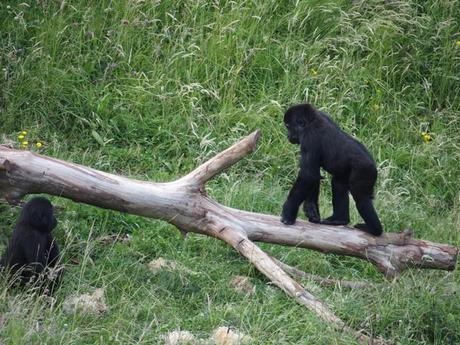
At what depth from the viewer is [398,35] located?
11.3m

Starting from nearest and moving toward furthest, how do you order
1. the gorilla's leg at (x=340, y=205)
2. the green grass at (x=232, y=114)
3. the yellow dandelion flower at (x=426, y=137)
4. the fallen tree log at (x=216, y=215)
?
the fallen tree log at (x=216, y=215) < the green grass at (x=232, y=114) < the gorilla's leg at (x=340, y=205) < the yellow dandelion flower at (x=426, y=137)

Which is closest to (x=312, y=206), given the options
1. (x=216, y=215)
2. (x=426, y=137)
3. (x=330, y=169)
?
(x=330, y=169)

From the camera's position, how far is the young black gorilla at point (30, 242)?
21.9 ft

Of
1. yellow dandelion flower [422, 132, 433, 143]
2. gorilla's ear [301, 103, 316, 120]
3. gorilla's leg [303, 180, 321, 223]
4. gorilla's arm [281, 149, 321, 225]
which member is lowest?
yellow dandelion flower [422, 132, 433, 143]

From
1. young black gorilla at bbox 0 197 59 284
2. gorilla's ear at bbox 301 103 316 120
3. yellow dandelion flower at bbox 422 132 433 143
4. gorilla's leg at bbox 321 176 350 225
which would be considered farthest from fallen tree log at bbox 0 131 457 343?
yellow dandelion flower at bbox 422 132 433 143

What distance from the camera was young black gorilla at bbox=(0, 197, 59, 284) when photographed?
6.67m

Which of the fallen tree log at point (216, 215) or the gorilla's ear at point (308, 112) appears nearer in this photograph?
the fallen tree log at point (216, 215)

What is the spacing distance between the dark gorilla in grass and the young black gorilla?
6.30 feet

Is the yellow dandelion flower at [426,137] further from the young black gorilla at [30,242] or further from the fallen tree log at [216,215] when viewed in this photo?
the young black gorilla at [30,242]

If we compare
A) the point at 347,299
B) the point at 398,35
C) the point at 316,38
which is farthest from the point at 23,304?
the point at 398,35

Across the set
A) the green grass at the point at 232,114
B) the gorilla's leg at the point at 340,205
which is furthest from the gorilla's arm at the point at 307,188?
the green grass at the point at 232,114

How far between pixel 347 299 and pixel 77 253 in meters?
2.27

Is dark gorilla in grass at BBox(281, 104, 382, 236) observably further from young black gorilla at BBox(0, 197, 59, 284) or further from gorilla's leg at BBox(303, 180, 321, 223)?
young black gorilla at BBox(0, 197, 59, 284)

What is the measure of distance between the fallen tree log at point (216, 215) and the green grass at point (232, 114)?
256mm
